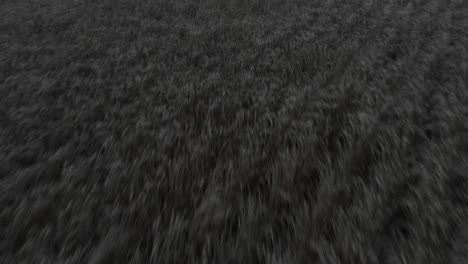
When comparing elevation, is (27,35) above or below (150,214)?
above

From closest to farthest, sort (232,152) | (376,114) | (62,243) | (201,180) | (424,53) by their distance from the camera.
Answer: (62,243), (201,180), (232,152), (376,114), (424,53)

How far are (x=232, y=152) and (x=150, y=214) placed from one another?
0.42m

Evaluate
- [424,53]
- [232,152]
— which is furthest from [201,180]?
[424,53]

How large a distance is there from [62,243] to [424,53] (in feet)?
7.63

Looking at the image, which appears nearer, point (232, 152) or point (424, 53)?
point (232, 152)

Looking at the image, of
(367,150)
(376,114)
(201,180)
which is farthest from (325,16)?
(201,180)

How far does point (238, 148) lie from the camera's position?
46.1 inches

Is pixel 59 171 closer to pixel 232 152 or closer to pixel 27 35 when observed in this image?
pixel 232 152

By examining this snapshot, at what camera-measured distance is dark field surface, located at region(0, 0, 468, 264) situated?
819mm

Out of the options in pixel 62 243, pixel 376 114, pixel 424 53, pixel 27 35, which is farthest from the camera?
pixel 27 35

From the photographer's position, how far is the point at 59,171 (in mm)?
1059

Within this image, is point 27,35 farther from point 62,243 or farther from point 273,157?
point 273,157

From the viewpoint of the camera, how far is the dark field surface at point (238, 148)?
82 cm

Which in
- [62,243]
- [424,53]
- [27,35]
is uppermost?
[27,35]
